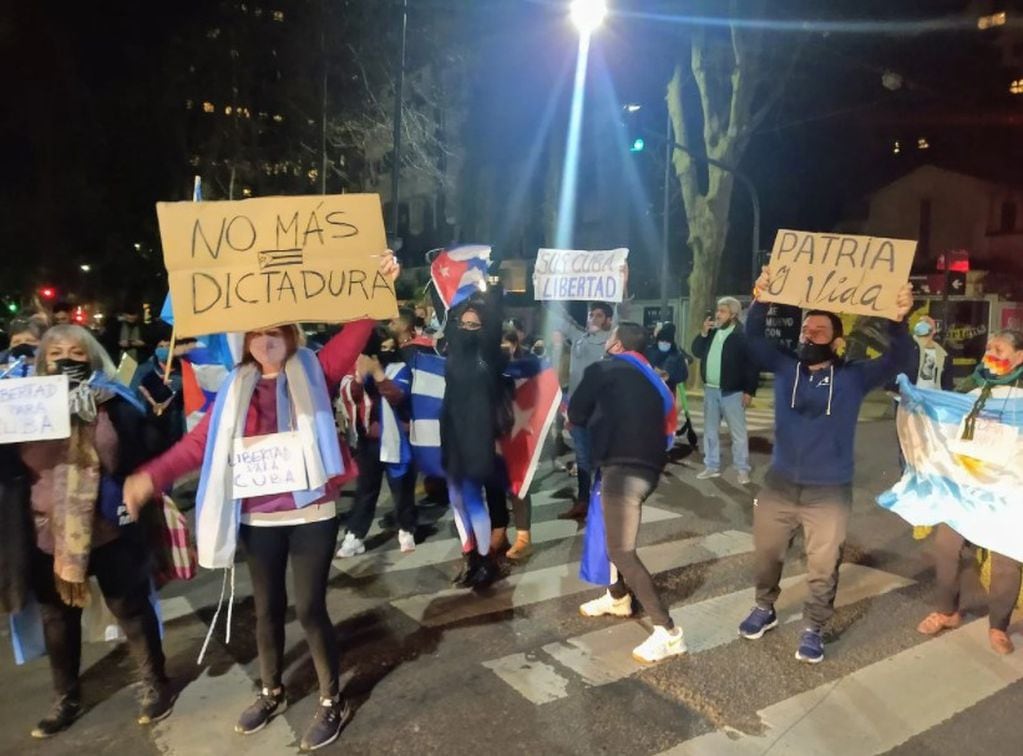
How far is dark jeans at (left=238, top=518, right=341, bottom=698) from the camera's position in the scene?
147 inches

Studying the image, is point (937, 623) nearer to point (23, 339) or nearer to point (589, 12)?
point (23, 339)

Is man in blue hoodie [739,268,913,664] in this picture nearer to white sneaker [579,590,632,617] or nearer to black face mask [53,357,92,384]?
white sneaker [579,590,632,617]

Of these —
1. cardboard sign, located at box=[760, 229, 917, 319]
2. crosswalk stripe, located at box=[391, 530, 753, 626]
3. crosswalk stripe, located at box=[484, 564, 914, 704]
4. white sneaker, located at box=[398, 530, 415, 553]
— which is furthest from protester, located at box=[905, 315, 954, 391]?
white sneaker, located at box=[398, 530, 415, 553]

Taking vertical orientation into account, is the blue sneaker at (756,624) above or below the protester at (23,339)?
below

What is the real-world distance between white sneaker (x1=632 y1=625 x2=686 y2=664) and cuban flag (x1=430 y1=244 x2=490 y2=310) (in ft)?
9.18

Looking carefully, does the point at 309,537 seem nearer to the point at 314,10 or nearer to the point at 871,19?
the point at 871,19

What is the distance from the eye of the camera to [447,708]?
413 centimetres

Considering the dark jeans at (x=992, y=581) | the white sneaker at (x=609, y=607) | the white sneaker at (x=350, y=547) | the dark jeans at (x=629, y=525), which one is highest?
the dark jeans at (x=629, y=525)

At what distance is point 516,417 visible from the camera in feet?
21.3

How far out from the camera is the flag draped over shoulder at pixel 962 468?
15.8 feet

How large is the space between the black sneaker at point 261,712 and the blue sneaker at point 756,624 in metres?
2.61

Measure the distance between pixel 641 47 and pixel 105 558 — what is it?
19868mm

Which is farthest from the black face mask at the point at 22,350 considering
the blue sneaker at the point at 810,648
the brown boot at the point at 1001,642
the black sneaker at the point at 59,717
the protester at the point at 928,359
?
the protester at the point at 928,359

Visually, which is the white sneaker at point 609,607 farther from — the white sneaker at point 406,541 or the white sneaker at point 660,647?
the white sneaker at point 406,541
